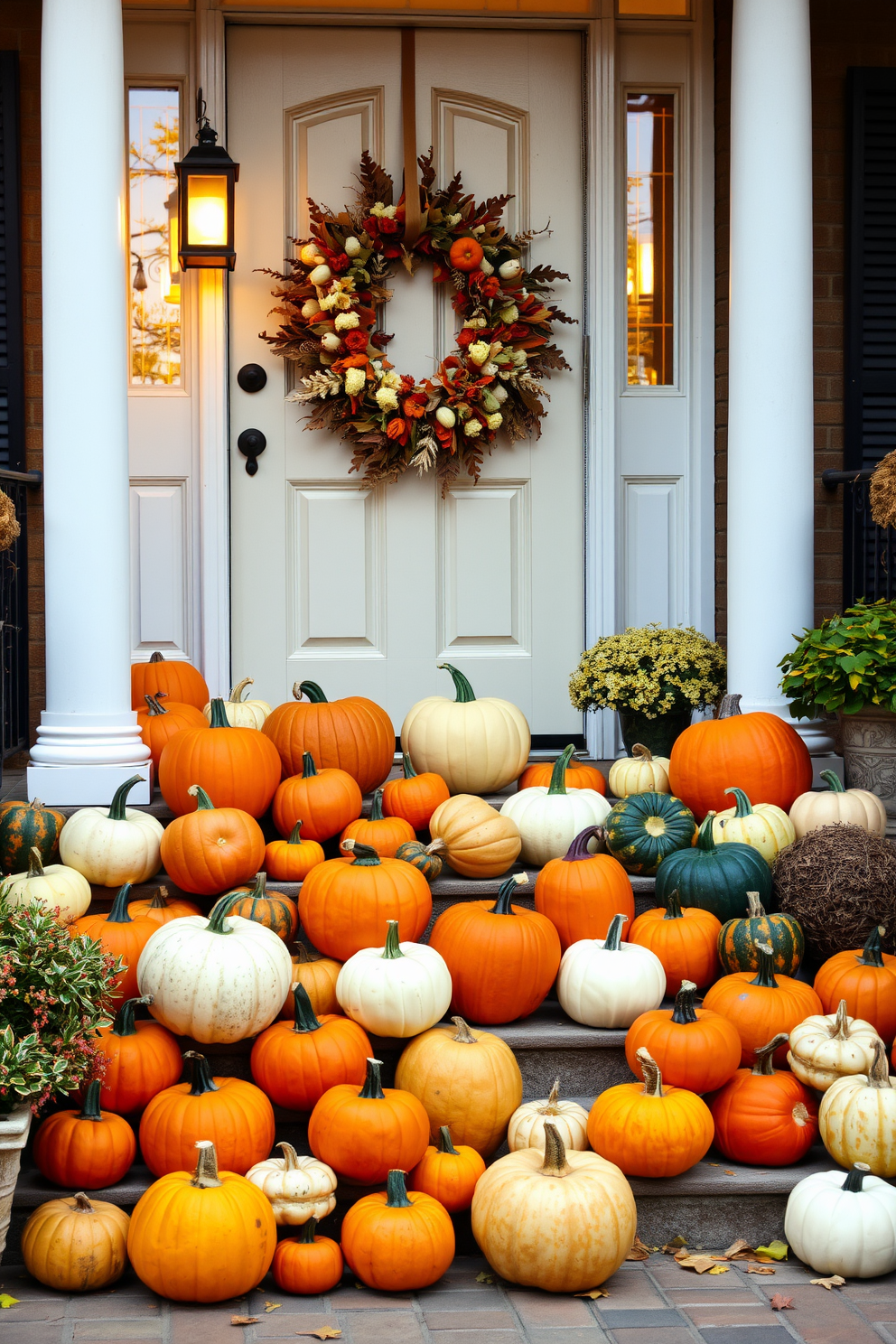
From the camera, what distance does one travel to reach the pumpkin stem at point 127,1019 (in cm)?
278

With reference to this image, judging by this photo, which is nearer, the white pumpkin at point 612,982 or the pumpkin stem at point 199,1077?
the pumpkin stem at point 199,1077

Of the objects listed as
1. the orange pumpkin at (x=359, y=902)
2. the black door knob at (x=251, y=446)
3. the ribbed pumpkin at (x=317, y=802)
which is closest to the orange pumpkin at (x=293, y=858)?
the ribbed pumpkin at (x=317, y=802)

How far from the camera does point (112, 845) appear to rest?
10.5 ft

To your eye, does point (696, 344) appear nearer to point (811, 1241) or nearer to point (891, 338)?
point (891, 338)

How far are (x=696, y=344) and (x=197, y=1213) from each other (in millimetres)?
3418

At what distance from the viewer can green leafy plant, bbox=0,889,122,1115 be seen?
95.7 inches

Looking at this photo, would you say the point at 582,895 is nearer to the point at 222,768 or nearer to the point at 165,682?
the point at 222,768

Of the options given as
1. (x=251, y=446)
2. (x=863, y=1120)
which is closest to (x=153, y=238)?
(x=251, y=446)

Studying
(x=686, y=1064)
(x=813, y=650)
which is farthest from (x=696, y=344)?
(x=686, y=1064)

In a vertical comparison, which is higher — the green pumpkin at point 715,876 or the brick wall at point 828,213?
the brick wall at point 828,213

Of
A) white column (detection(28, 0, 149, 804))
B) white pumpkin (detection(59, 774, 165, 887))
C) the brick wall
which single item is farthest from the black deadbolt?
white pumpkin (detection(59, 774, 165, 887))

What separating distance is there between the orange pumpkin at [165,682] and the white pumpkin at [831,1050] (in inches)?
85.2

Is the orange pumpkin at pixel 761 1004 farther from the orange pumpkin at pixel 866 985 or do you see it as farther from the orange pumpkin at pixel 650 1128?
the orange pumpkin at pixel 650 1128

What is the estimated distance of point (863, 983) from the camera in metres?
2.98
